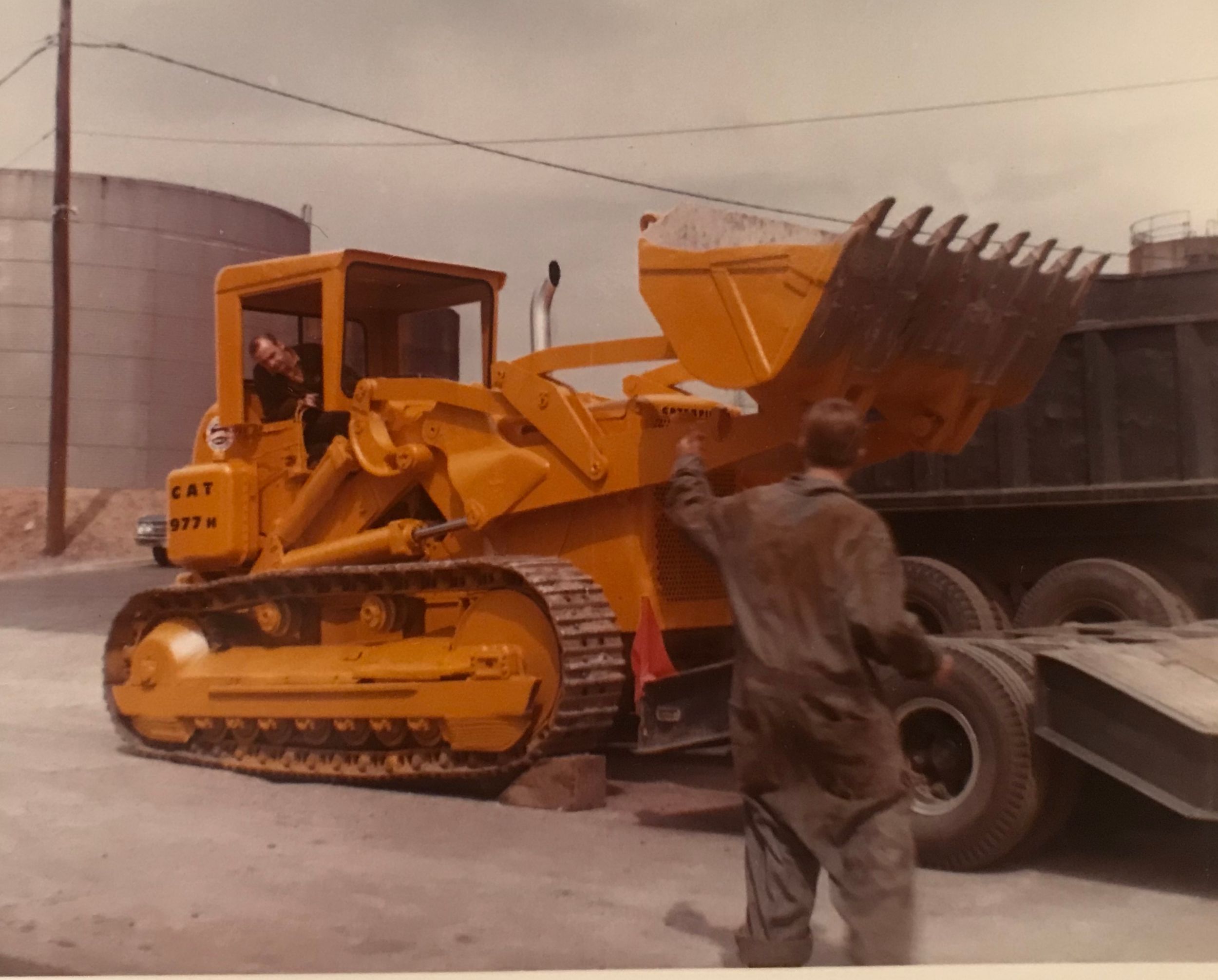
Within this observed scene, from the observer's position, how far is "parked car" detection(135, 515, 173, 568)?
39.9 feet

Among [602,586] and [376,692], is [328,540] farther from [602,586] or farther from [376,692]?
[602,586]

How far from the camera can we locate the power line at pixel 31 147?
6.12 meters

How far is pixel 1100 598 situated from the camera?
7309 millimetres

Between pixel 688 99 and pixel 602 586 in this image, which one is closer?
pixel 688 99

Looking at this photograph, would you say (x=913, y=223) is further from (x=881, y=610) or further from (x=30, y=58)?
(x=30, y=58)

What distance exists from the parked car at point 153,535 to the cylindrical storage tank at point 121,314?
Answer: 76 centimetres

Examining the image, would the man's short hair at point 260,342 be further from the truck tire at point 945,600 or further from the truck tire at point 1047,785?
the truck tire at point 1047,785

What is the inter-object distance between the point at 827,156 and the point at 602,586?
2263 mm

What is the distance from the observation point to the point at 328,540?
7.32 metres

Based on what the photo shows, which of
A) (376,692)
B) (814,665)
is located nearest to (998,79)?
(814,665)

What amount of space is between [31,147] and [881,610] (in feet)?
15.2

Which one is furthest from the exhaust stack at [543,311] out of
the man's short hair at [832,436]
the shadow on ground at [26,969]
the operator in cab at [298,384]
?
the shadow on ground at [26,969]

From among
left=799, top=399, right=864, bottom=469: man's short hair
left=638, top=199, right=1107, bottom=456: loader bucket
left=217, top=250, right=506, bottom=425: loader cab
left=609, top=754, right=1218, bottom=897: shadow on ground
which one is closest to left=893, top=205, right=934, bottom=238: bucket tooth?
left=638, top=199, right=1107, bottom=456: loader bucket

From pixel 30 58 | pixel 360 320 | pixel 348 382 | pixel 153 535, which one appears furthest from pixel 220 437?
pixel 153 535
